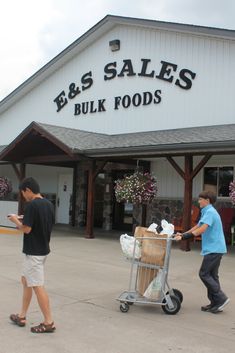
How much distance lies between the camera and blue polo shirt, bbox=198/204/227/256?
6.34m

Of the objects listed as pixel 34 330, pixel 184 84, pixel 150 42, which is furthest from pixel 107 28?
pixel 34 330

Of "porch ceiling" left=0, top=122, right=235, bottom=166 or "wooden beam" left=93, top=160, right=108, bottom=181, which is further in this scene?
"wooden beam" left=93, top=160, right=108, bottom=181

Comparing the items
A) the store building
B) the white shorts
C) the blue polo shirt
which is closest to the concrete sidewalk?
the white shorts

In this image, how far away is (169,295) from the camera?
20.6 ft

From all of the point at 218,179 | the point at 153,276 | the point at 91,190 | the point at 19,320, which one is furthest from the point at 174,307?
the point at 218,179

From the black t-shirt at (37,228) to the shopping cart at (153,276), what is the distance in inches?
55.7

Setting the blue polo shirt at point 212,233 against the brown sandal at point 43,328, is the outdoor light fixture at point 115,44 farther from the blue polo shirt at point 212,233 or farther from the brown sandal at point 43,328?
the brown sandal at point 43,328

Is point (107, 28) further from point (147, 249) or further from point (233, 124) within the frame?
point (147, 249)

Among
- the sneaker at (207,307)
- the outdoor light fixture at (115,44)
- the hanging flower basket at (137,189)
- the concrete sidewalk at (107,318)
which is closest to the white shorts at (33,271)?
the concrete sidewalk at (107,318)

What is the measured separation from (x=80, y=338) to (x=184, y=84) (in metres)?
11.8

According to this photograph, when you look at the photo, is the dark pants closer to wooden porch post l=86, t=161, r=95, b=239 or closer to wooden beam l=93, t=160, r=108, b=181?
wooden beam l=93, t=160, r=108, b=181

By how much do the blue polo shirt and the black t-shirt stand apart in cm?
207

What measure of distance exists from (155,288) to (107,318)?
0.73 m

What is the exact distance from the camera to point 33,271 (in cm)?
528
